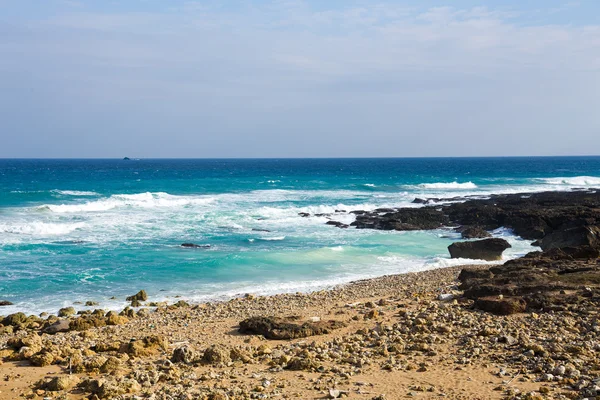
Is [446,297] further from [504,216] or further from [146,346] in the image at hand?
[504,216]

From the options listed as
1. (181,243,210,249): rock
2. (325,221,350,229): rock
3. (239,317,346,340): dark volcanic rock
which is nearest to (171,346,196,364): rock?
(239,317,346,340): dark volcanic rock

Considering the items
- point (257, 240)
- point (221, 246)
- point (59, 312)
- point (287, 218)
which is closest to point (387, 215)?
point (287, 218)

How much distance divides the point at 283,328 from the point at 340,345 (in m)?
1.38

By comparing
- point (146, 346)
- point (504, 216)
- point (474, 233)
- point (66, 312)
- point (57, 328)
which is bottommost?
point (66, 312)

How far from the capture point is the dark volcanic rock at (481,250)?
19.4 m

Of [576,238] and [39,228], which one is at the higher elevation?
[576,238]

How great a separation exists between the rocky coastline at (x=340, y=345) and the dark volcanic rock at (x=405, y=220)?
13.6 metres

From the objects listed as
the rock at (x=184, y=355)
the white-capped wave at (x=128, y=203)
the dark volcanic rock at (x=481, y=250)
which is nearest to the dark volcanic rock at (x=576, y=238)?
the dark volcanic rock at (x=481, y=250)

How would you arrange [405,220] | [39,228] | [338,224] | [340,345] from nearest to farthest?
[340,345]
[39,228]
[405,220]
[338,224]

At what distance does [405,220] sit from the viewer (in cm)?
2895

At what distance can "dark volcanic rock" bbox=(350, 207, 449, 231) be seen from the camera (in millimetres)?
27953

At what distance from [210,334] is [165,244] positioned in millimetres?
13111

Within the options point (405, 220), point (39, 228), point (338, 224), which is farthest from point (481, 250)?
point (39, 228)

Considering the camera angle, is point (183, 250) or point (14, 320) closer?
point (14, 320)
